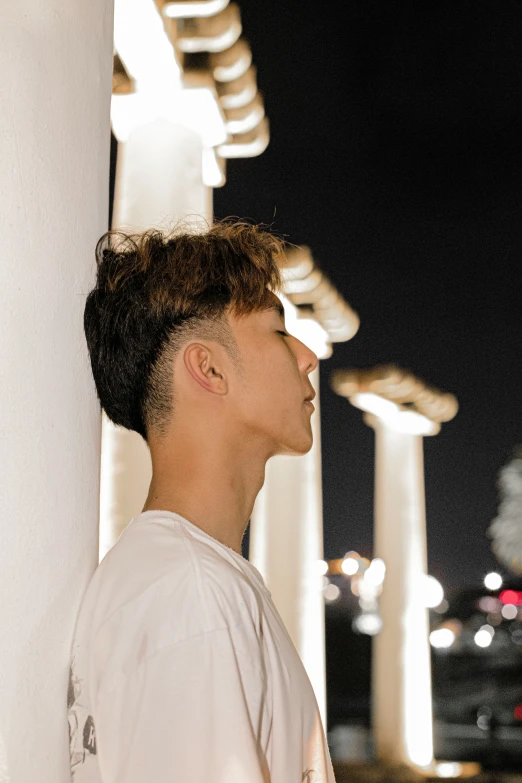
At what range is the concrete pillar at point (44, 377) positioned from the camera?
3.13 feet

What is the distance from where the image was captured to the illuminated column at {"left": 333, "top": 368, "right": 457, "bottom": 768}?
1104 cm

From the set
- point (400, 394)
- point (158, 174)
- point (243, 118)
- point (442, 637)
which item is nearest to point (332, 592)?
point (442, 637)

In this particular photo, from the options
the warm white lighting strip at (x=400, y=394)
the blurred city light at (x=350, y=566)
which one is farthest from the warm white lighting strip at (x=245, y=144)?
the blurred city light at (x=350, y=566)

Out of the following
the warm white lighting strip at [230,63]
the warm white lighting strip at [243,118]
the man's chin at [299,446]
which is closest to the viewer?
the man's chin at [299,446]

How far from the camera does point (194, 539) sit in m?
1.04

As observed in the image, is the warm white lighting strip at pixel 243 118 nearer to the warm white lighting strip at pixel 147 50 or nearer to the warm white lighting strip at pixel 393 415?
the warm white lighting strip at pixel 147 50

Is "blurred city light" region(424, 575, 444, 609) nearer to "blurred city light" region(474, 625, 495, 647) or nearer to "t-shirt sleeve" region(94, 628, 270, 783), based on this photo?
"blurred city light" region(474, 625, 495, 647)

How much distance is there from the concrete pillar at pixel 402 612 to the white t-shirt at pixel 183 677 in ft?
35.0

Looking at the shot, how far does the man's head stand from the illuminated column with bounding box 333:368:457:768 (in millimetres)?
10462

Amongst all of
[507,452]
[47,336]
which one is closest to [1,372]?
[47,336]

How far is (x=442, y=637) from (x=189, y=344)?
1289 cm

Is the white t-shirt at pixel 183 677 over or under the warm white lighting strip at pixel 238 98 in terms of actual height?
under

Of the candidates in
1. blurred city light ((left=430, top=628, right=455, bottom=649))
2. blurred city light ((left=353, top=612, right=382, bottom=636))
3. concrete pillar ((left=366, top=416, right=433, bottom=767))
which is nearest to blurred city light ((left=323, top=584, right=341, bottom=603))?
blurred city light ((left=353, top=612, right=382, bottom=636))

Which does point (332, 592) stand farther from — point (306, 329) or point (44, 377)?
point (44, 377)
